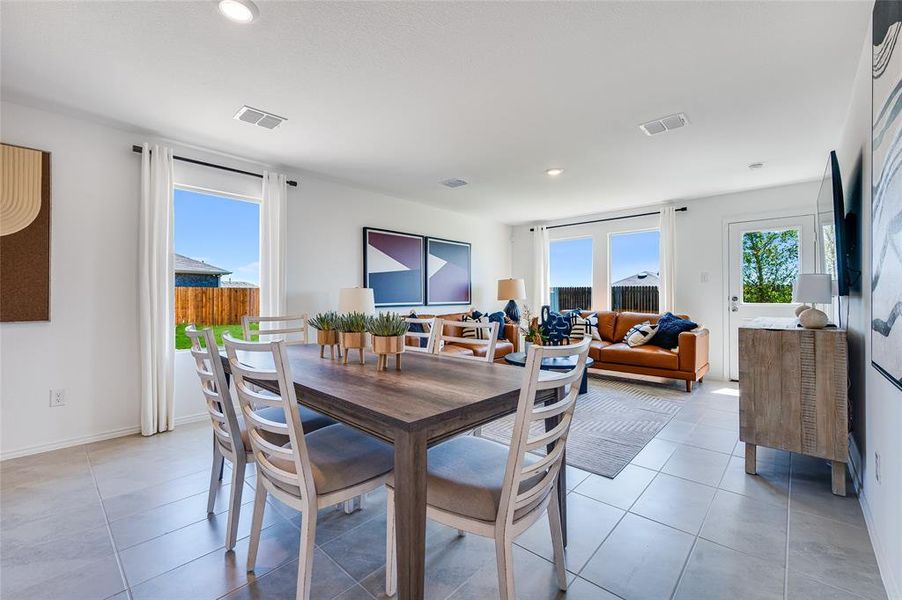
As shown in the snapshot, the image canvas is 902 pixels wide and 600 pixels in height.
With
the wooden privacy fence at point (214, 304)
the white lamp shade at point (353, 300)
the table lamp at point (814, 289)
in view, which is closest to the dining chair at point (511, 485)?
the table lamp at point (814, 289)

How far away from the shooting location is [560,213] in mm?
6141

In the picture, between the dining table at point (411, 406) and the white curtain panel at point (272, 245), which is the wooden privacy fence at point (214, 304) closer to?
the white curtain panel at point (272, 245)

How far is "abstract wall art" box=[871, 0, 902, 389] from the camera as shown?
1.29m

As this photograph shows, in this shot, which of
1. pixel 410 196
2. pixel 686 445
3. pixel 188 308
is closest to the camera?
pixel 686 445

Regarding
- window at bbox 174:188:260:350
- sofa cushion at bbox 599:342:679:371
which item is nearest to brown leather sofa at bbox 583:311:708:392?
sofa cushion at bbox 599:342:679:371

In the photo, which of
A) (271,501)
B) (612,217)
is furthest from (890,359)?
(612,217)

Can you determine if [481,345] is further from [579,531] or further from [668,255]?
[579,531]

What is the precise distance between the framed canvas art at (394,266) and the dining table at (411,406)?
2984 millimetres

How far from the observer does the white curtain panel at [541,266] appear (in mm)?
6668

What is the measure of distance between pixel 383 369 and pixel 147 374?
→ 2.44m

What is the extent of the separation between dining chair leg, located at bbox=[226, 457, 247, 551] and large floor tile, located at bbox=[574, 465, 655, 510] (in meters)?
1.73

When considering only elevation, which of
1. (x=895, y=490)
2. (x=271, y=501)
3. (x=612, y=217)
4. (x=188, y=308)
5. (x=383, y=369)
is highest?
(x=612, y=217)

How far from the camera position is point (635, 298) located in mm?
5871

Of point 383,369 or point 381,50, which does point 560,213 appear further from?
point 383,369
